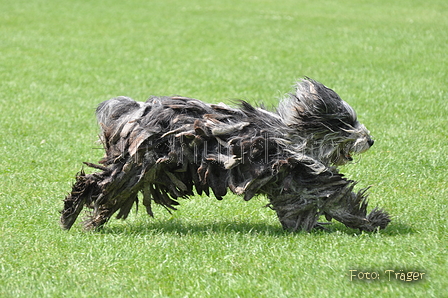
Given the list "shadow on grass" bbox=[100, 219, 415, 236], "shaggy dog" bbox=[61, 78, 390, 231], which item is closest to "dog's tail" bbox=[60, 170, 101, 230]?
"shaggy dog" bbox=[61, 78, 390, 231]

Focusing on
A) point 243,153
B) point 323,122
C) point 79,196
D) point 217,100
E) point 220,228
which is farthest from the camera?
point 217,100

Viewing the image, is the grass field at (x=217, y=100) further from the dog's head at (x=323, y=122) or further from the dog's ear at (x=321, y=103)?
the dog's ear at (x=321, y=103)

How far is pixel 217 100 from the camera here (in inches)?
469

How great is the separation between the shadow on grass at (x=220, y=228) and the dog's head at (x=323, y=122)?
2.27 ft

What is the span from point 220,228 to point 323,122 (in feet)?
4.60

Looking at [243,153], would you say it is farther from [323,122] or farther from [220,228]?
[220,228]

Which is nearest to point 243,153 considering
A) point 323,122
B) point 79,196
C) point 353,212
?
point 323,122

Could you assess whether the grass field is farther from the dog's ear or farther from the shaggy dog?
the dog's ear

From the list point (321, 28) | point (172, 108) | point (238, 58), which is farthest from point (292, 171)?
point (321, 28)

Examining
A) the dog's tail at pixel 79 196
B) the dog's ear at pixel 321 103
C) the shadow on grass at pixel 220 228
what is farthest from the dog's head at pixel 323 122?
the dog's tail at pixel 79 196

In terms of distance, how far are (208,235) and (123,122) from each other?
1.26 meters

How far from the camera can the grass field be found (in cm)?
493

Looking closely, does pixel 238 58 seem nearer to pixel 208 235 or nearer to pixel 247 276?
pixel 208 235

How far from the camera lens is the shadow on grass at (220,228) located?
595 cm
